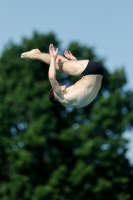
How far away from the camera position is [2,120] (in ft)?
115

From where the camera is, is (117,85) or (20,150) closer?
(20,150)

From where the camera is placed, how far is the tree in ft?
110

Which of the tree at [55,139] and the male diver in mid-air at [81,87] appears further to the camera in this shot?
the tree at [55,139]

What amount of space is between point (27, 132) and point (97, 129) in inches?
160

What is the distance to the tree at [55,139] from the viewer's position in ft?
110

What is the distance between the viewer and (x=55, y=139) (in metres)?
34.7

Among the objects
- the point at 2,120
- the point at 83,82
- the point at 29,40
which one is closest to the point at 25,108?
the point at 2,120

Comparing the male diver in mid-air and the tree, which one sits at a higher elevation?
the tree

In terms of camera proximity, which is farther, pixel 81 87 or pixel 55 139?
pixel 55 139

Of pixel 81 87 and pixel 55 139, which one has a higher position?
pixel 55 139

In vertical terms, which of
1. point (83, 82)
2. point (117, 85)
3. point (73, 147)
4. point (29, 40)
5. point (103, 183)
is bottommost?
point (83, 82)

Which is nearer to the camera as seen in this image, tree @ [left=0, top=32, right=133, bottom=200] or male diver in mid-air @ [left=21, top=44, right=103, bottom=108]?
male diver in mid-air @ [left=21, top=44, right=103, bottom=108]

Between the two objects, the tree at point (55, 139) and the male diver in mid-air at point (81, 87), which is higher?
the tree at point (55, 139)

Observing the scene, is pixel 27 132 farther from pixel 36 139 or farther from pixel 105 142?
pixel 105 142
